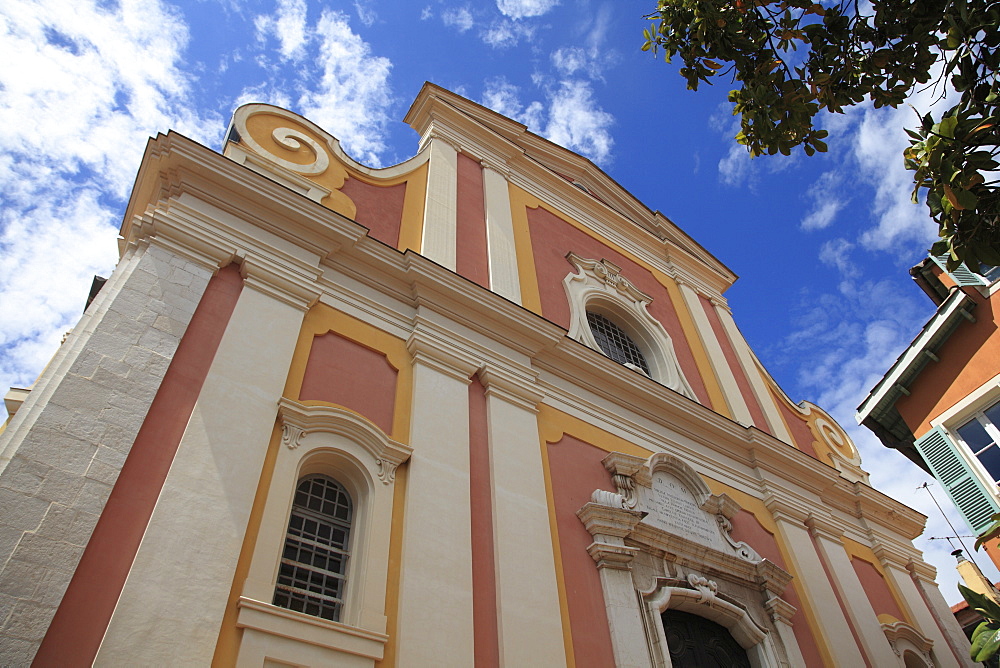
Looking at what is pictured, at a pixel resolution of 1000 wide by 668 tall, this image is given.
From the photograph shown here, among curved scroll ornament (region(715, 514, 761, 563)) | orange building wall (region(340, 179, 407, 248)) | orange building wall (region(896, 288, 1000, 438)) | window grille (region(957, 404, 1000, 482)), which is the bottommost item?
curved scroll ornament (region(715, 514, 761, 563))

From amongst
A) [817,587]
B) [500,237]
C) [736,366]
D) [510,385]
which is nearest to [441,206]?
[500,237]

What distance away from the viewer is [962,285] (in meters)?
12.1

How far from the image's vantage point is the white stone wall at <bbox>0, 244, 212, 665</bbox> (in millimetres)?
4496

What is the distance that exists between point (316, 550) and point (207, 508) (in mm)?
1107

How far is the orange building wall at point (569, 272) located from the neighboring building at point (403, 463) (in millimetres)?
76

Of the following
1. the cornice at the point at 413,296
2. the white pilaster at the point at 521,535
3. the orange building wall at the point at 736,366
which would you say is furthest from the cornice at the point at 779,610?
the orange building wall at the point at 736,366

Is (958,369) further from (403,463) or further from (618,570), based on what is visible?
(403,463)

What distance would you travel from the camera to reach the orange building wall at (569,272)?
11570 millimetres

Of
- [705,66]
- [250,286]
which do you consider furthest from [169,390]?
[705,66]

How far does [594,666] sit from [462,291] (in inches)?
179

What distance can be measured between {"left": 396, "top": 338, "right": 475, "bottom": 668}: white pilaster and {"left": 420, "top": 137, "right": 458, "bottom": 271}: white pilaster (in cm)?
213

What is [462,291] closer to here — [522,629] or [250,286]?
[250,286]

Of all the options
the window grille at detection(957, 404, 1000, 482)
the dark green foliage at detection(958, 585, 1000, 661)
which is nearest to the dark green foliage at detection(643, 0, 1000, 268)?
the dark green foliage at detection(958, 585, 1000, 661)

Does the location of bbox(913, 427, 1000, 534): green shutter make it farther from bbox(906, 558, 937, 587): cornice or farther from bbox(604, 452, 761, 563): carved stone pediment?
bbox(604, 452, 761, 563): carved stone pediment
